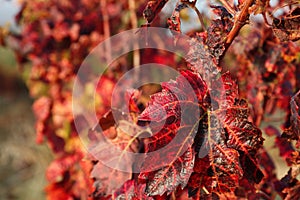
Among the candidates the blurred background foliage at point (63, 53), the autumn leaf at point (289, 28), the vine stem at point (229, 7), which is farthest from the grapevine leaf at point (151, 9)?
the blurred background foliage at point (63, 53)

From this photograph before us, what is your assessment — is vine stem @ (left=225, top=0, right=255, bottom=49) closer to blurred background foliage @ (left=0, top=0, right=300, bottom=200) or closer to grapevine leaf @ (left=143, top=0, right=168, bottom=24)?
grapevine leaf @ (left=143, top=0, right=168, bottom=24)

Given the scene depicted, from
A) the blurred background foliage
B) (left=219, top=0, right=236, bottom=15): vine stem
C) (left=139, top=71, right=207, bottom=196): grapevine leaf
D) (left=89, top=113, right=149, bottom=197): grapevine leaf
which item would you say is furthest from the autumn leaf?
the blurred background foliage

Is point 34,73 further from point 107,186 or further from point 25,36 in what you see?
point 107,186

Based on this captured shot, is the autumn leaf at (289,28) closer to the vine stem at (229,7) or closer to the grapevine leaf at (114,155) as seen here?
the vine stem at (229,7)

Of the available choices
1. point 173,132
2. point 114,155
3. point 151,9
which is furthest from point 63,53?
point 173,132

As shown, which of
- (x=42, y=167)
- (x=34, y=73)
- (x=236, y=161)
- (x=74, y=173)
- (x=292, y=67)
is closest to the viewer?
(x=236, y=161)

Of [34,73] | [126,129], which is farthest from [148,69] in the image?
[126,129]

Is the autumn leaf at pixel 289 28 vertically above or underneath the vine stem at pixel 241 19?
above

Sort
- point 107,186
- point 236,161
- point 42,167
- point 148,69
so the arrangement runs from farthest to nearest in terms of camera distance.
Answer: point 42,167 < point 148,69 < point 107,186 < point 236,161

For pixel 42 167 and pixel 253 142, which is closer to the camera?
pixel 253 142

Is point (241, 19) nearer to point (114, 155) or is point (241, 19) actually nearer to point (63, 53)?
point (114, 155)

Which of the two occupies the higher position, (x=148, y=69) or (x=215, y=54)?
(x=148, y=69)
